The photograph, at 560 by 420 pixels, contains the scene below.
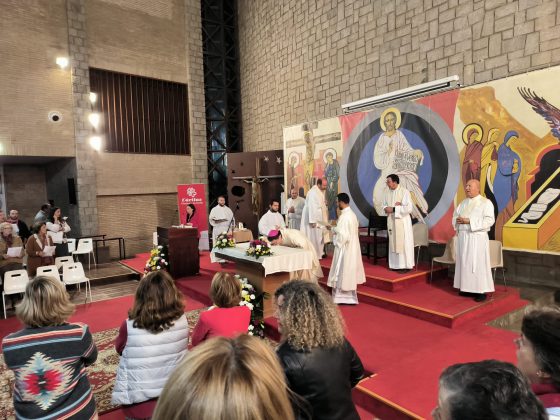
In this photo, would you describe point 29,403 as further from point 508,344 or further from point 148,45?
point 148,45

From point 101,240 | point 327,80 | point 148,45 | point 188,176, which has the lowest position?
point 101,240

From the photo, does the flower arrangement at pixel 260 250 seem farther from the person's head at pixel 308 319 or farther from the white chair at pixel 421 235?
the person's head at pixel 308 319

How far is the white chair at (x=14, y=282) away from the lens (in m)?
5.59

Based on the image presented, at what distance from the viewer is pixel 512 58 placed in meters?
5.86

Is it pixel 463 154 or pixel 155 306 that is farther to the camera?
pixel 463 154

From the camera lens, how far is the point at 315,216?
7.86m

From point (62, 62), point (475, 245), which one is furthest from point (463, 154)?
point (62, 62)

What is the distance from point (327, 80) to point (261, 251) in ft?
18.6

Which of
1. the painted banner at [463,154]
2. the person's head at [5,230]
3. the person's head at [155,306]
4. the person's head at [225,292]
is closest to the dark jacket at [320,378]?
the person's head at [155,306]

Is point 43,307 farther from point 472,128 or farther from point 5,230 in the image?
point 472,128

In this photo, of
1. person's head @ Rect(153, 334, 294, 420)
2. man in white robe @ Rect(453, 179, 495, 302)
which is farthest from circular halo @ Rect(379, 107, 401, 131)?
person's head @ Rect(153, 334, 294, 420)

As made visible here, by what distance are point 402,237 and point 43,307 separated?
5242 millimetres

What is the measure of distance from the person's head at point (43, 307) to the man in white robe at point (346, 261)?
156 inches

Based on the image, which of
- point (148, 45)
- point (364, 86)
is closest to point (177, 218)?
point (148, 45)
